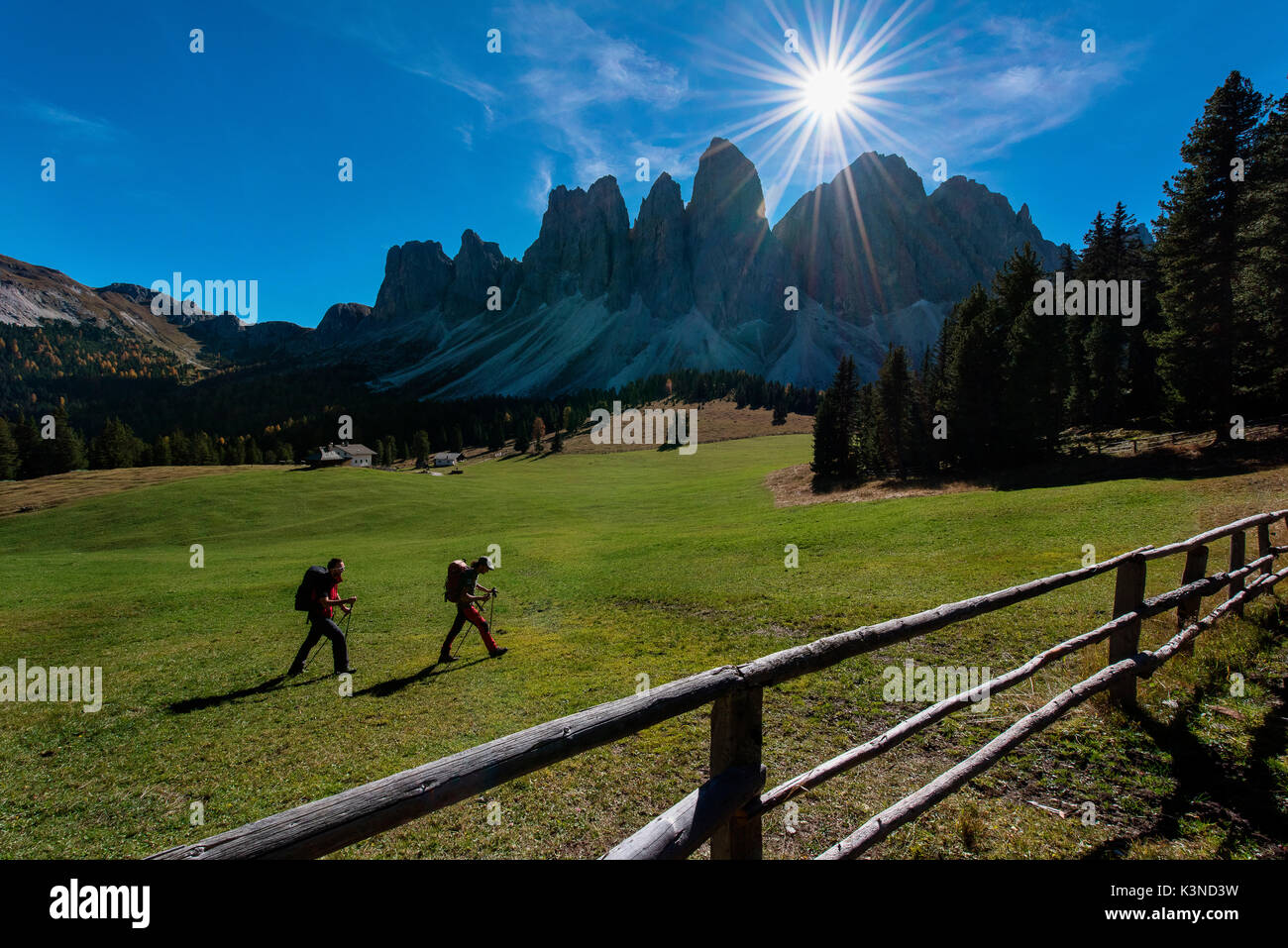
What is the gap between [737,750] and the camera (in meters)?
3.55

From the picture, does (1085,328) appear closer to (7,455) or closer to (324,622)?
(324,622)

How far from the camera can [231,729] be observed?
30.5ft

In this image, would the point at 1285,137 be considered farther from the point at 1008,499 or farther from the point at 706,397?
the point at 706,397

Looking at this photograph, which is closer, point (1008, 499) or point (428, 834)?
point (428, 834)

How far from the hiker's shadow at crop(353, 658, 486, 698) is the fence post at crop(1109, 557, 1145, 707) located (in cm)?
1123

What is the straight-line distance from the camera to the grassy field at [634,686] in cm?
570

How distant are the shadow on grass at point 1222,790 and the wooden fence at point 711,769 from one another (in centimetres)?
69

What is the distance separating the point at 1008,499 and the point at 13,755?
105ft

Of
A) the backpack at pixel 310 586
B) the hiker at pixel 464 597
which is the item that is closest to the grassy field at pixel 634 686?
the hiker at pixel 464 597

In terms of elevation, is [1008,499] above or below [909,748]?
above

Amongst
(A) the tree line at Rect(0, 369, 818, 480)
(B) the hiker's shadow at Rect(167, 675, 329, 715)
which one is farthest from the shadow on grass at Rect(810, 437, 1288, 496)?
(A) the tree line at Rect(0, 369, 818, 480)
